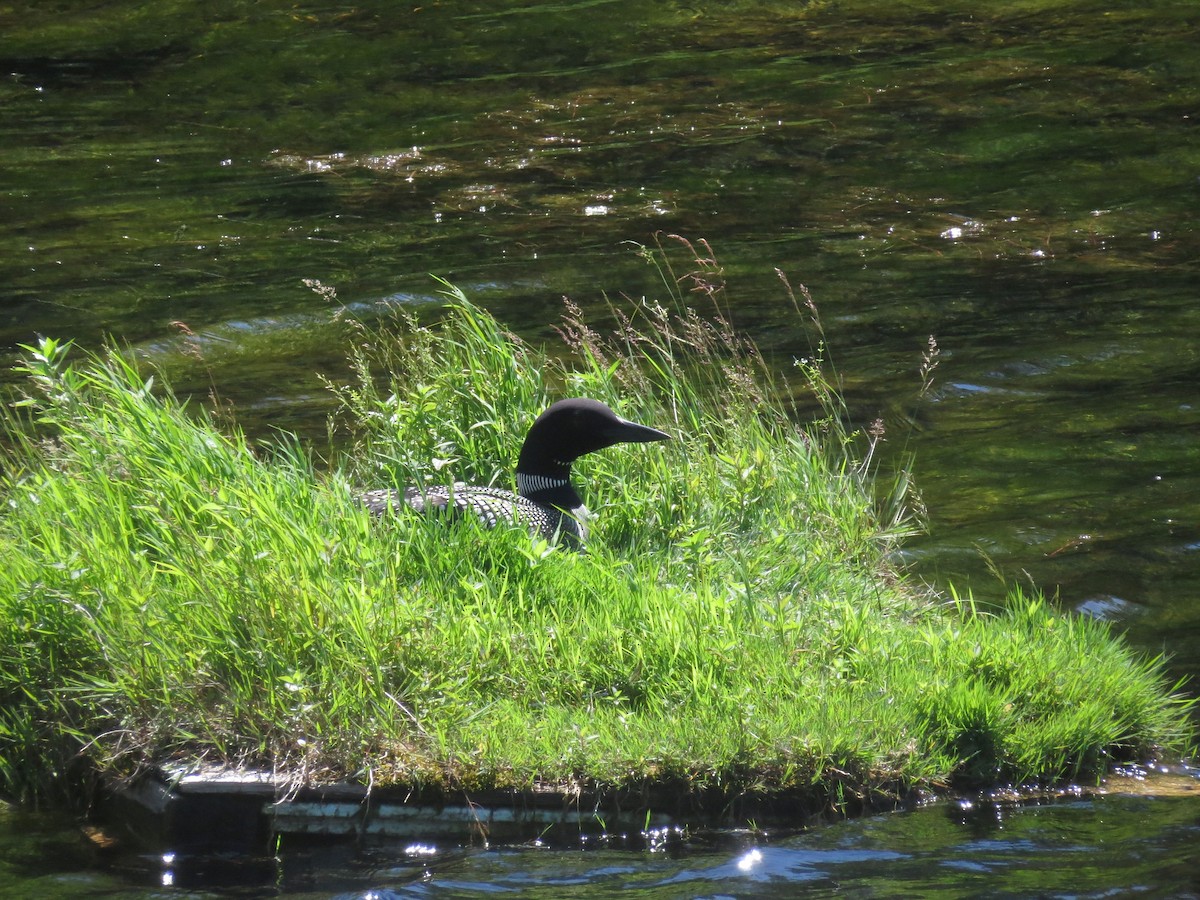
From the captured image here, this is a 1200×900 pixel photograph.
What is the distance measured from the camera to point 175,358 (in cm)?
1007

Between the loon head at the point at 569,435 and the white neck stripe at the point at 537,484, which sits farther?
the white neck stripe at the point at 537,484

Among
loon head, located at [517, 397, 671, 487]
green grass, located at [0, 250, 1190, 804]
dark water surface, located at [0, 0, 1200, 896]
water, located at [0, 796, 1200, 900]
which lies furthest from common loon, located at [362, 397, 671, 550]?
water, located at [0, 796, 1200, 900]

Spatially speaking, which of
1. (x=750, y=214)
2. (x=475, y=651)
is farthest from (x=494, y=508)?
(x=750, y=214)

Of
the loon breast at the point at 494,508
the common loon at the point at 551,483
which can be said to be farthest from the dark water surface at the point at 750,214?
the common loon at the point at 551,483

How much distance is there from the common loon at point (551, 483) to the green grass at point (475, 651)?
223 millimetres

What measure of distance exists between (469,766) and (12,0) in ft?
60.6

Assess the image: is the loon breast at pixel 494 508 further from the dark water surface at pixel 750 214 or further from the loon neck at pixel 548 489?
the dark water surface at pixel 750 214

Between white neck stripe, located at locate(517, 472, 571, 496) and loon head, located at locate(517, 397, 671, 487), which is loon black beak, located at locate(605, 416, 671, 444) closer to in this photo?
loon head, located at locate(517, 397, 671, 487)

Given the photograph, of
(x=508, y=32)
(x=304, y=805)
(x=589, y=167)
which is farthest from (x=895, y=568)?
(x=508, y=32)

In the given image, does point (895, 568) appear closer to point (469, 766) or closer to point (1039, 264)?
point (469, 766)

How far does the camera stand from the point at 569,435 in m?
6.27

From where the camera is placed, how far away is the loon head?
6.23 meters

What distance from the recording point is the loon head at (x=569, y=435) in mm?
6230

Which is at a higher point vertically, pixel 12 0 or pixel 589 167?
pixel 12 0
